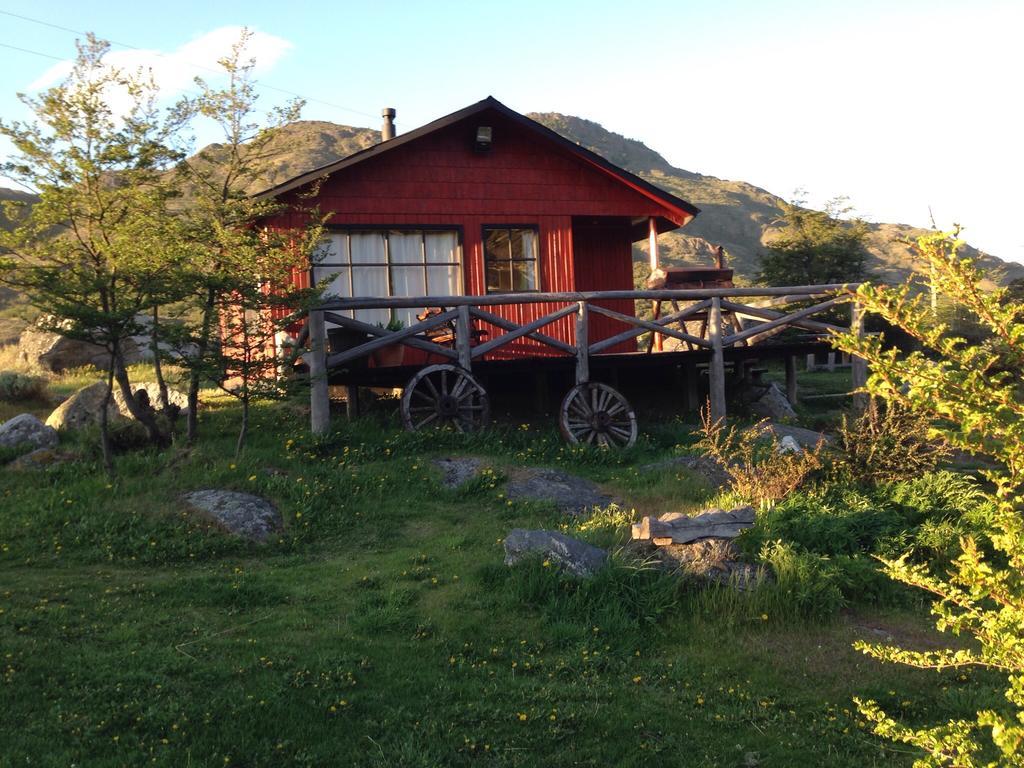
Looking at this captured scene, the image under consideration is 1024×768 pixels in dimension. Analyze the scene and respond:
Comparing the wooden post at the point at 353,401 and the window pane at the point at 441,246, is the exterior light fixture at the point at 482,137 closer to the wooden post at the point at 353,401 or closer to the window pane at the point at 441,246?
the window pane at the point at 441,246

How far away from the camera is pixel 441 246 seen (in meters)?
16.4

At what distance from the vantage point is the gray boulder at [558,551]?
785 cm

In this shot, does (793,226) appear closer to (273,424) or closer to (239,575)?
(273,424)

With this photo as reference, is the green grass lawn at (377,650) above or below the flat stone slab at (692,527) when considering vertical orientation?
below

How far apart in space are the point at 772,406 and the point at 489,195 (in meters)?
7.01

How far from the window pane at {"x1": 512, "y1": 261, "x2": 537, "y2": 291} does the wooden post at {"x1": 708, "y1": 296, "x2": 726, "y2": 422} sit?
3.61m

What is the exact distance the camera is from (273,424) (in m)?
13.0

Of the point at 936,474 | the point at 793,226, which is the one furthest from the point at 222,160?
the point at 793,226

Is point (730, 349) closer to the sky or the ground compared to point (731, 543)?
closer to the sky

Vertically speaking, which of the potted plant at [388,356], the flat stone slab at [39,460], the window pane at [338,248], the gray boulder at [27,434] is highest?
the window pane at [338,248]

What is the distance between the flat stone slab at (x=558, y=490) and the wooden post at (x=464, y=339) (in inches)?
101

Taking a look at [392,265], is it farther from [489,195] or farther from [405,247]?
[489,195]

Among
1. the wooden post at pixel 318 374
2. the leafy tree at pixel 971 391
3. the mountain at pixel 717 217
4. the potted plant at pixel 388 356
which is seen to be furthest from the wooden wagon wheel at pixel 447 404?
the mountain at pixel 717 217

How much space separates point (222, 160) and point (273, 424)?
4038mm
